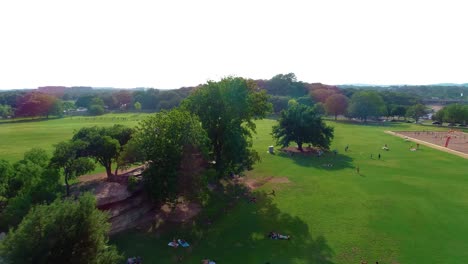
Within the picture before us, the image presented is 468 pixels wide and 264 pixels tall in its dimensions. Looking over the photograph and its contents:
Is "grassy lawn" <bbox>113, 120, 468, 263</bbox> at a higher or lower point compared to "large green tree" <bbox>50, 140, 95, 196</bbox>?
lower

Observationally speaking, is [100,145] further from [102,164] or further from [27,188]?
[27,188]

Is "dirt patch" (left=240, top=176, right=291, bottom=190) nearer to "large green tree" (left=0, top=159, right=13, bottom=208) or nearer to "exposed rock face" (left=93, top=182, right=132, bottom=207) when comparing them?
"exposed rock face" (left=93, top=182, right=132, bottom=207)

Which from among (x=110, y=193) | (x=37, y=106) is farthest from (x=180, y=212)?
(x=37, y=106)

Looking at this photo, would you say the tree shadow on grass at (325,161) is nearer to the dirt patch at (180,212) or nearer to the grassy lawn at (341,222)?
the grassy lawn at (341,222)

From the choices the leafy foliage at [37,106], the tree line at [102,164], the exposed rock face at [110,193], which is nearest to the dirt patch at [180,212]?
the tree line at [102,164]

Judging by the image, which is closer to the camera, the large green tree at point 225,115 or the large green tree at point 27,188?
the large green tree at point 27,188

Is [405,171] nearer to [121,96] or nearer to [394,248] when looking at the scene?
[394,248]

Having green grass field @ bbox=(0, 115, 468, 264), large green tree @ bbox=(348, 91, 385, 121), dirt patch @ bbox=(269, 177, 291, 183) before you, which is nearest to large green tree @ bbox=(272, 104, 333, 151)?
green grass field @ bbox=(0, 115, 468, 264)
